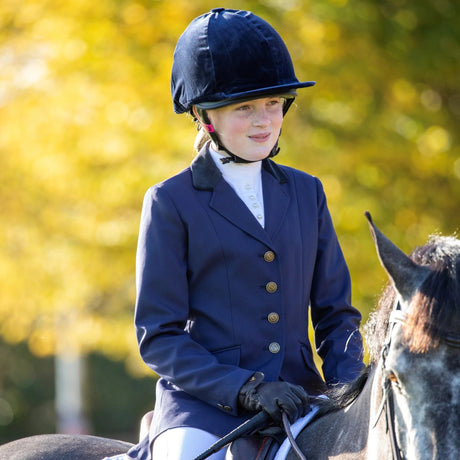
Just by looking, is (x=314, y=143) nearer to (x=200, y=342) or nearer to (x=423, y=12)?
(x=423, y=12)

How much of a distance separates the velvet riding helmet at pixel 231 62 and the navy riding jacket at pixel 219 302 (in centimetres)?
27

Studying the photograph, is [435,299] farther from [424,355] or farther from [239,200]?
[239,200]

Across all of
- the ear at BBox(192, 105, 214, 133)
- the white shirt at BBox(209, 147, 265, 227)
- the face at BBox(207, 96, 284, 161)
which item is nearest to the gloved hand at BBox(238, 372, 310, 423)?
the white shirt at BBox(209, 147, 265, 227)

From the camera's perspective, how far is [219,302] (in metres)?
2.80

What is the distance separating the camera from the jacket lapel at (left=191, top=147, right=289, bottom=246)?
284 centimetres

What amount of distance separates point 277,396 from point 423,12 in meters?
5.10

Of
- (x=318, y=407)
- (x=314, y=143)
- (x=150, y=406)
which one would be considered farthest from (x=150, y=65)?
(x=150, y=406)

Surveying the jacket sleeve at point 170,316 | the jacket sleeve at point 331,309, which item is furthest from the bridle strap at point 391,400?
the jacket sleeve at point 331,309

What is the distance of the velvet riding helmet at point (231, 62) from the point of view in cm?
288

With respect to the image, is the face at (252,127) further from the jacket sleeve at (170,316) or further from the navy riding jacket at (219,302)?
the jacket sleeve at (170,316)

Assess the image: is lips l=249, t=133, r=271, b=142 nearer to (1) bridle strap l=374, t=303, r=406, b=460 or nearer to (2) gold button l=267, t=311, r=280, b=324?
(2) gold button l=267, t=311, r=280, b=324

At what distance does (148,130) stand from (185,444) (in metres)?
5.40

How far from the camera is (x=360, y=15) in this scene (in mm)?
6711

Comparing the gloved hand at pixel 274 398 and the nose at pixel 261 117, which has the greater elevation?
the nose at pixel 261 117
